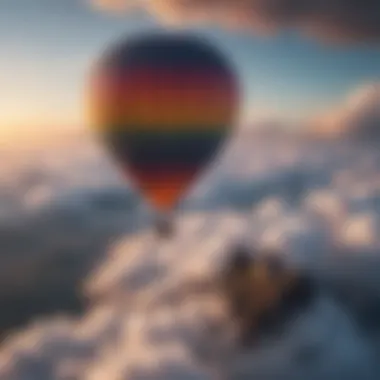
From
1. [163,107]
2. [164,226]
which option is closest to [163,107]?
[163,107]

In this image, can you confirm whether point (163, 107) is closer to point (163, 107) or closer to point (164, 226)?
point (163, 107)

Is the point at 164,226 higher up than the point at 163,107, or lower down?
lower down

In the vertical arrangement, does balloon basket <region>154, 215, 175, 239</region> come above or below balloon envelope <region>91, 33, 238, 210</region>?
below

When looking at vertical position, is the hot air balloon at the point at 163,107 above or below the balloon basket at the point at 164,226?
above

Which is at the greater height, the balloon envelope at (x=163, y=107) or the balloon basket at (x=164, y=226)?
the balloon envelope at (x=163, y=107)

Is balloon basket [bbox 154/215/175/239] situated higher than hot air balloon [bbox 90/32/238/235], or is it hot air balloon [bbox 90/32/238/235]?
hot air balloon [bbox 90/32/238/235]
